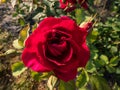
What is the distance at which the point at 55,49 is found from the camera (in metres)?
0.77

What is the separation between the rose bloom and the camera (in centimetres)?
76

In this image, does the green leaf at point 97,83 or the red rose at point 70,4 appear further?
the red rose at point 70,4

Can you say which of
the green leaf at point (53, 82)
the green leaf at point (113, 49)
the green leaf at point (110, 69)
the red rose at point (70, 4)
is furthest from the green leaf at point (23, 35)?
the green leaf at point (113, 49)

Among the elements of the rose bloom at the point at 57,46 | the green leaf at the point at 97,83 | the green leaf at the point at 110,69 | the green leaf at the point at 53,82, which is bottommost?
the green leaf at the point at 110,69

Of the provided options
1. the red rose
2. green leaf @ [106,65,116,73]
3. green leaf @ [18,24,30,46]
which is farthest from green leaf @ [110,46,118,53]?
green leaf @ [18,24,30,46]

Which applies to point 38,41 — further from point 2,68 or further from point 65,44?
point 2,68

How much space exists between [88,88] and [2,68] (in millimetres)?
890

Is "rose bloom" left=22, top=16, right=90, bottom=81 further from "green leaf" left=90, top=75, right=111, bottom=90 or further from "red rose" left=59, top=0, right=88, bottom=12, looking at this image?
"red rose" left=59, top=0, right=88, bottom=12

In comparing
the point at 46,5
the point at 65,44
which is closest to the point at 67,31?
the point at 65,44

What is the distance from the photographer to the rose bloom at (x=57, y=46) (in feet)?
2.50

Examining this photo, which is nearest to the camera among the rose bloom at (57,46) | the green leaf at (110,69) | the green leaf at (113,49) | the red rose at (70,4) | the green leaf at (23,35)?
the rose bloom at (57,46)

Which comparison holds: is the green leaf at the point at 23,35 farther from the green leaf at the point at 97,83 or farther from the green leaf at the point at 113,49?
the green leaf at the point at 113,49

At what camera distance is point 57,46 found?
2.50 ft

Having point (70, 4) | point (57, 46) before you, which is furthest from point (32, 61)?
point (70, 4)
